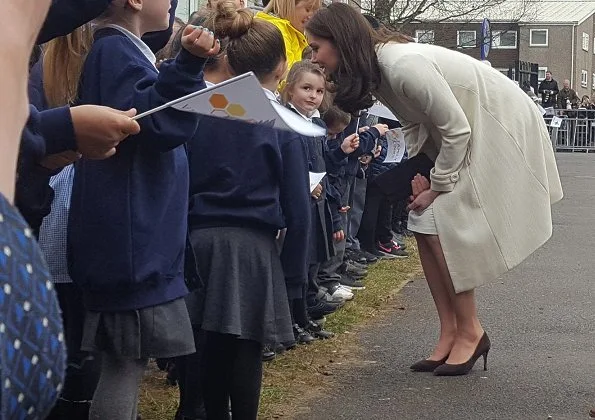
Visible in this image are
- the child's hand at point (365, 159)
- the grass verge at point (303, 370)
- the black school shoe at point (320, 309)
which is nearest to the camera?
the grass verge at point (303, 370)

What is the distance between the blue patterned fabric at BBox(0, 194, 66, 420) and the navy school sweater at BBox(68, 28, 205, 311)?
6.76ft

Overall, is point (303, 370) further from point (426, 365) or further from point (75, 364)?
point (75, 364)

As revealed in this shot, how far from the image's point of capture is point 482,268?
225 inches

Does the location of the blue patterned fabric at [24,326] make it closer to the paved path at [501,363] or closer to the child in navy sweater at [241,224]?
the child in navy sweater at [241,224]

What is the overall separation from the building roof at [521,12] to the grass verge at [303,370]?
3114 centimetres

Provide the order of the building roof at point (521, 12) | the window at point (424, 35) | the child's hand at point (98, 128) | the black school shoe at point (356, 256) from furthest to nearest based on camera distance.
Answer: the building roof at point (521, 12)
the window at point (424, 35)
the black school shoe at point (356, 256)
the child's hand at point (98, 128)

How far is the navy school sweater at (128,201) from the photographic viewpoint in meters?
3.19

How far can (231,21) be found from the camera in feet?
14.0

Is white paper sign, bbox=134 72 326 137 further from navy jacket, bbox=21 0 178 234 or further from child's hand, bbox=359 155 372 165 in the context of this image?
child's hand, bbox=359 155 372 165

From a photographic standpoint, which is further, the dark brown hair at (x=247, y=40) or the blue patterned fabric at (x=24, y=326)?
the dark brown hair at (x=247, y=40)

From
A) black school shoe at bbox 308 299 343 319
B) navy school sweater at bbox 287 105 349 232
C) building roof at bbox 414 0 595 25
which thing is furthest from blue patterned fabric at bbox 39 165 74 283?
building roof at bbox 414 0 595 25

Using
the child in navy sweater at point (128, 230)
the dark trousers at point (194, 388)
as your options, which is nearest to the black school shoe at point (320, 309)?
the dark trousers at point (194, 388)

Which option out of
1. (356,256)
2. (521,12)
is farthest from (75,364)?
Result: (521,12)

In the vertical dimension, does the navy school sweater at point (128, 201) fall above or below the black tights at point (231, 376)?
above
